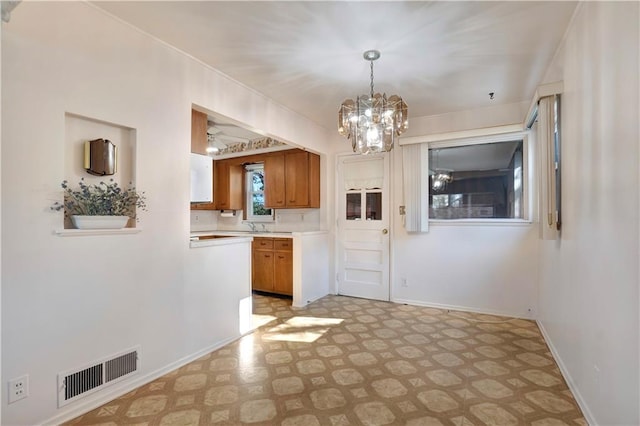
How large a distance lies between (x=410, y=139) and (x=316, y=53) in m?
2.07

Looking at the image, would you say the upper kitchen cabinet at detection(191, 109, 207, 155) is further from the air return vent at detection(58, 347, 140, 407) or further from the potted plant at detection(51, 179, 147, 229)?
the air return vent at detection(58, 347, 140, 407)

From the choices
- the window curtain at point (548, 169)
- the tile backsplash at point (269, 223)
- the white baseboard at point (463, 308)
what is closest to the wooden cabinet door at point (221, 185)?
the tile backsplash at point (269, 223)

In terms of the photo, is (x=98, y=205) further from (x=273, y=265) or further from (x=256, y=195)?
(x=256, y=195)

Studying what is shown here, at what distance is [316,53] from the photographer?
266 cm

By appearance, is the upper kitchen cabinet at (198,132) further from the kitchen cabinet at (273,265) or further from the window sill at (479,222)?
the window sill at (479,222)

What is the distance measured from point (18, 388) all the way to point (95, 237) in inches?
35.0

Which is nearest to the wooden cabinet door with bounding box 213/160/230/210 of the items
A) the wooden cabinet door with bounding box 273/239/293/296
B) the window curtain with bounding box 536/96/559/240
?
the wooden cabinet door with bounding box 273/239/293/296

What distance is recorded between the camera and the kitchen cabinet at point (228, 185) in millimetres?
5859

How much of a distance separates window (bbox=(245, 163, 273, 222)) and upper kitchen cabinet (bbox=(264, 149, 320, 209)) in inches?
17.7

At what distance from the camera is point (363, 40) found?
97.0 inches

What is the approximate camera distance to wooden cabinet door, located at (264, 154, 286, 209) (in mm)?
5305

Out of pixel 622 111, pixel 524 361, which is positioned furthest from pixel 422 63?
pixel 524 361

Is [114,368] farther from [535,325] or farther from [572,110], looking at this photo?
[535,325]

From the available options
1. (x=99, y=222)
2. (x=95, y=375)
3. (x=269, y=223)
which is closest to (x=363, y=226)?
(x=269, y=223)
